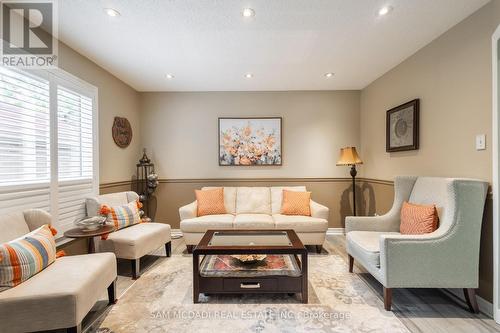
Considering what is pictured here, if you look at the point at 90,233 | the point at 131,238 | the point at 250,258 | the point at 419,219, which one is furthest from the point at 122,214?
the point at 419,219

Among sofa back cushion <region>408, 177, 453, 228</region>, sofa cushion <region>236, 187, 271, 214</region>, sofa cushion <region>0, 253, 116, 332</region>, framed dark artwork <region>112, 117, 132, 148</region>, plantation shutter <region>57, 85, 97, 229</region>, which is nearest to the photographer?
sofa cushion <region>0, 253, 116, 332</region>

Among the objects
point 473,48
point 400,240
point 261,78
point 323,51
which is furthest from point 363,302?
point 261,78

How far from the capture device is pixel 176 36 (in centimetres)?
238

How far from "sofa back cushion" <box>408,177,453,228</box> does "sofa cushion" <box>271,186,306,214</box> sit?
1.63m

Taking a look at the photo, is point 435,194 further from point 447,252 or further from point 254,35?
point 254,35

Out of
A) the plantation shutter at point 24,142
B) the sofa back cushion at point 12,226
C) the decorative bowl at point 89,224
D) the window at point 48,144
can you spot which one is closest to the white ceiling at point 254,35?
the window at point 48,144

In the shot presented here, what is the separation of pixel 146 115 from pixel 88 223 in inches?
93.9

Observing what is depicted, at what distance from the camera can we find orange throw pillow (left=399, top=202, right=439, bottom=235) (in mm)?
2129

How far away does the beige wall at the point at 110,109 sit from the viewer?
8.86ft

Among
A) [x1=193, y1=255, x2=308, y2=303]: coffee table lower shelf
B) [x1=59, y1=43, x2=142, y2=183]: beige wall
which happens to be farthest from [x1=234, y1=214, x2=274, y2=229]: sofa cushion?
[x1=59, y1=43, x2=142, y2=183]: beige wall

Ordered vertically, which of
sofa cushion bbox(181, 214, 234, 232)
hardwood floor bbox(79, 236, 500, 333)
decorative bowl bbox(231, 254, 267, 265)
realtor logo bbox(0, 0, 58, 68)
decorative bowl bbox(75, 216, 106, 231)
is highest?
realtor logo bbox(0, 0, 58, 68)

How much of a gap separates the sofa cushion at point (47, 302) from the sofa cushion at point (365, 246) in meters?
2.30

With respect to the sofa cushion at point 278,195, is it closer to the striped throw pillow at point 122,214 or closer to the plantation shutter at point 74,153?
the striped throw pillow at point 122,214

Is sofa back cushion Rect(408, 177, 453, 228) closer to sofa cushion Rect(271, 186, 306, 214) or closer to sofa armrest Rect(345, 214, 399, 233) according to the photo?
sofa armrest Rect(345, 214, 399, 233)
